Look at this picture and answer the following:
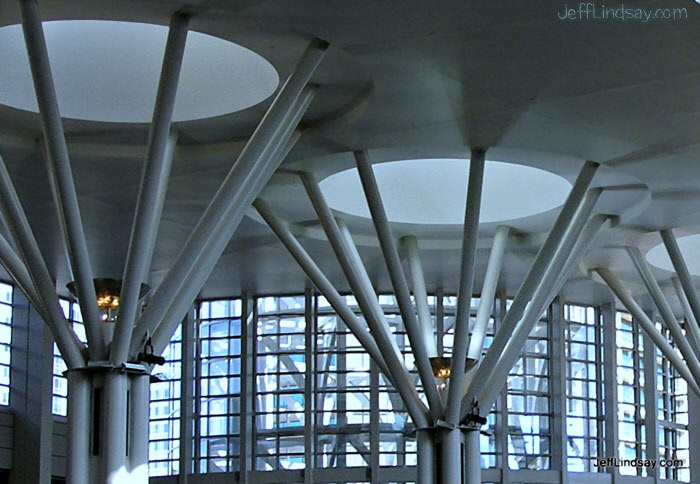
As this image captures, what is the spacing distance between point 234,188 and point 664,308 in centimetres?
2111

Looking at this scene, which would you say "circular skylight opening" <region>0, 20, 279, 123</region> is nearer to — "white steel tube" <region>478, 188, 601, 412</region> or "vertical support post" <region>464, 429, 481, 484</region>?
"white steel tube" <region>478, 188, 601, 412</region>

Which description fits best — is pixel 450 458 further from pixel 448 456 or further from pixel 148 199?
pixel 148 199

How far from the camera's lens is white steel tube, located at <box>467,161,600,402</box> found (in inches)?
1380

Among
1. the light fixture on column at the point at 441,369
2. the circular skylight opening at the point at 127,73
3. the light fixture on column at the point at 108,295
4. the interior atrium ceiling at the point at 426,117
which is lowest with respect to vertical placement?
the light fixture on column at the point at 441,369

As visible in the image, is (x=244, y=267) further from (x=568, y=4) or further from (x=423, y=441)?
(x=568, y=4)

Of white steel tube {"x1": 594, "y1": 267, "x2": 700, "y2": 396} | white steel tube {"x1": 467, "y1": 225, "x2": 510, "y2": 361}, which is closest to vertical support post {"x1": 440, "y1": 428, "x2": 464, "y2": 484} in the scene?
white steel tube {"x1": 467, "y1": 225, "x2": 510, "y2": 361}

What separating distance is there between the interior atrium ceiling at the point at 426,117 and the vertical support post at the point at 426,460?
24.6 feet

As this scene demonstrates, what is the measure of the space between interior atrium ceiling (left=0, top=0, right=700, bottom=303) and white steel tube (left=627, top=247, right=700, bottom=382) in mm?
664

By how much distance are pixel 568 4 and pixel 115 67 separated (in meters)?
12.0

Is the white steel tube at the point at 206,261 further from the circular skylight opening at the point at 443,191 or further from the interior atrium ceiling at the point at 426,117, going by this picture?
the circular skylight opening at the point at 443,191

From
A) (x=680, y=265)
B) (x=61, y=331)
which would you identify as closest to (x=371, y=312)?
(x=61, y=331)

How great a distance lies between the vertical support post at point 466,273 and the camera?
1356 inches

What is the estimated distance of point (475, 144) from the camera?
112 feet

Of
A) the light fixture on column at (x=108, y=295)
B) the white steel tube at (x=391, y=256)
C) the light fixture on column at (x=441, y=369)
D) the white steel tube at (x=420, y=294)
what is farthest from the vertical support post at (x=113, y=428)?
the white steel tube at (x=420, y=294)
